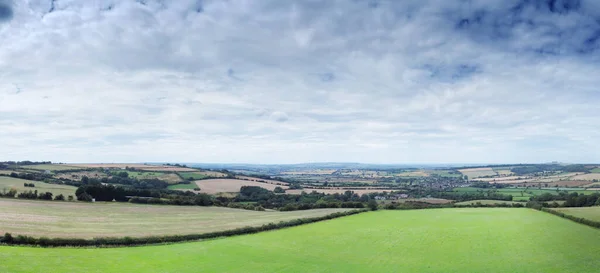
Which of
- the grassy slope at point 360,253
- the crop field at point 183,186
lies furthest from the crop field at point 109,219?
the crop field at point 183,186

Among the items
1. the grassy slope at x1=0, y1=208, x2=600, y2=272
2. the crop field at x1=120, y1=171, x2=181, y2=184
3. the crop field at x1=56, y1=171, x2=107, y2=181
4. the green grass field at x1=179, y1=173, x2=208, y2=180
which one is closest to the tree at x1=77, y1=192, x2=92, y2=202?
the grassy slope at x1=0, y1=208, x2=600, y2=272

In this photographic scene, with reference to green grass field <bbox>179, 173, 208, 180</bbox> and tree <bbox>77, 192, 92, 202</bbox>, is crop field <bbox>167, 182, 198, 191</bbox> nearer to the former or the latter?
green grass field <bbox>179, 173, 208, 180</bbox>

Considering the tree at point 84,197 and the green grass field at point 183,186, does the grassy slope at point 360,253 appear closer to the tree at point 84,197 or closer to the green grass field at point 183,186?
the tree at point 84,197

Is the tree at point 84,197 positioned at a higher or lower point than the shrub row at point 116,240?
higher

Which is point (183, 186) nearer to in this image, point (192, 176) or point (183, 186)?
point (183, 186)

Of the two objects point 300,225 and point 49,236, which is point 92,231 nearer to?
point 49,236

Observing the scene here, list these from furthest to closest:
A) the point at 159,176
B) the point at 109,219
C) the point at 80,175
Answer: the point at 159,176 → the point at 80,175 → the point at 109,219

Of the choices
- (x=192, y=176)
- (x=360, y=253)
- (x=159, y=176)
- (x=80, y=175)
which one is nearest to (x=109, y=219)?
(x=360, y=253)
